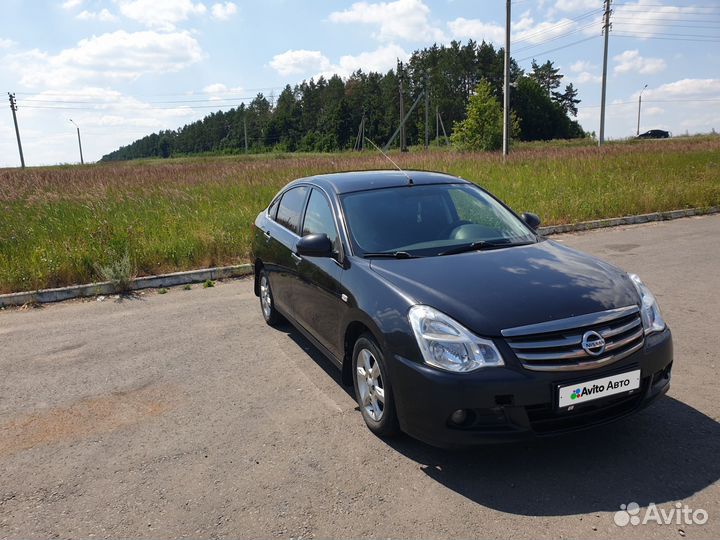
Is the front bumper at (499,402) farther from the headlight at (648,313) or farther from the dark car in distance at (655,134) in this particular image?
the dark car in distance at (655,134)

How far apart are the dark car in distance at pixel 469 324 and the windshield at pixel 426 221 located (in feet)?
0.05

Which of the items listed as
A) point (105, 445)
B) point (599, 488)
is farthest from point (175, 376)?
point (599, 488)

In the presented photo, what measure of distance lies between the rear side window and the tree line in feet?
238

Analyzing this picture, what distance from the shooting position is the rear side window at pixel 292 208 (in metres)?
5.29

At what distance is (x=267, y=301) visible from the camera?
6.10 m

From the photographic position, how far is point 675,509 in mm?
2805

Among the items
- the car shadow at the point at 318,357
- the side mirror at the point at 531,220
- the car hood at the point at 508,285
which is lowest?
the car shadow at the point at 318,357

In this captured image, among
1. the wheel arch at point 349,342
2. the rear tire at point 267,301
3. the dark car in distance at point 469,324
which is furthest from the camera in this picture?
the rear tire at point 267,301

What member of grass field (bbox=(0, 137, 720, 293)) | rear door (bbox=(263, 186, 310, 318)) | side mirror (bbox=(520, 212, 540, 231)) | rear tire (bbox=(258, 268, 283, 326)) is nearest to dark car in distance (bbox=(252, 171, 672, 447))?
side mirror (bbox=(520, 212, 540, 231))

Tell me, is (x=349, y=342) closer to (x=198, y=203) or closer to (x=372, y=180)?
(x=372, y=180)

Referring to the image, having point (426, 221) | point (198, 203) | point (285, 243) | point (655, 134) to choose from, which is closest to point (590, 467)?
point (426, 221)

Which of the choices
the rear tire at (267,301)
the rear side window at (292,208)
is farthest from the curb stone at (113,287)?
the rear side window at (292,208)

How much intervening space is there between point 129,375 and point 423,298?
2984 mm

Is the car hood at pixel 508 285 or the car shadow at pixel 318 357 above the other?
the car hood at pixel 508 285
